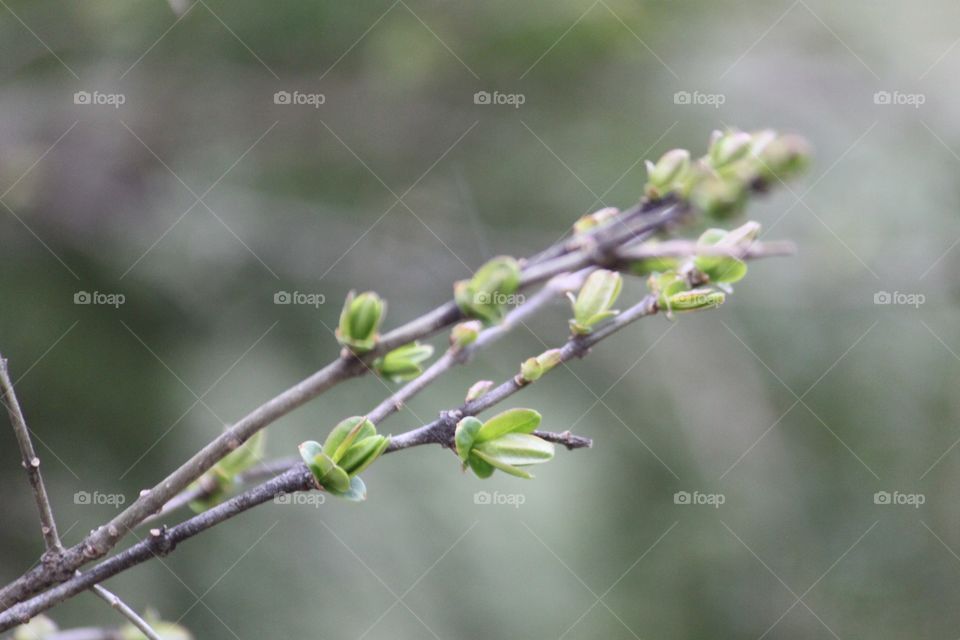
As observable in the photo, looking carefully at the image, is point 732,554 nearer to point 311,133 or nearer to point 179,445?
point 179,445

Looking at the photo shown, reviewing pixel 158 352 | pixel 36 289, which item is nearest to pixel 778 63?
pixel 158 352

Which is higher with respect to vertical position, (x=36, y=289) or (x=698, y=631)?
(x=36, y=289)

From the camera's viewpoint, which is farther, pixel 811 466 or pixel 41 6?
pixel 811 466

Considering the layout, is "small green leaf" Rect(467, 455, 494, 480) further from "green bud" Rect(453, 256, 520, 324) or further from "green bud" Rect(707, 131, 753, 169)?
"green bud" Rect(707, 131, 753, 169)

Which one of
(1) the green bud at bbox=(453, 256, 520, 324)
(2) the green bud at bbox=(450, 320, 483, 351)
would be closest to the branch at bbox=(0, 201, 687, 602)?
(1) the green bud at bbox=(453, 256, 520, 324)

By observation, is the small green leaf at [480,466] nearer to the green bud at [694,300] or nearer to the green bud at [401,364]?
the green bud at [401,364]

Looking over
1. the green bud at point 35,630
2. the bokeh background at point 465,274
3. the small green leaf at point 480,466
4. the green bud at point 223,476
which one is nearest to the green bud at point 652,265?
the small green leaf at point 480,466

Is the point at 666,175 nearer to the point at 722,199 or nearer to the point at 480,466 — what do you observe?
the point at 722,199
